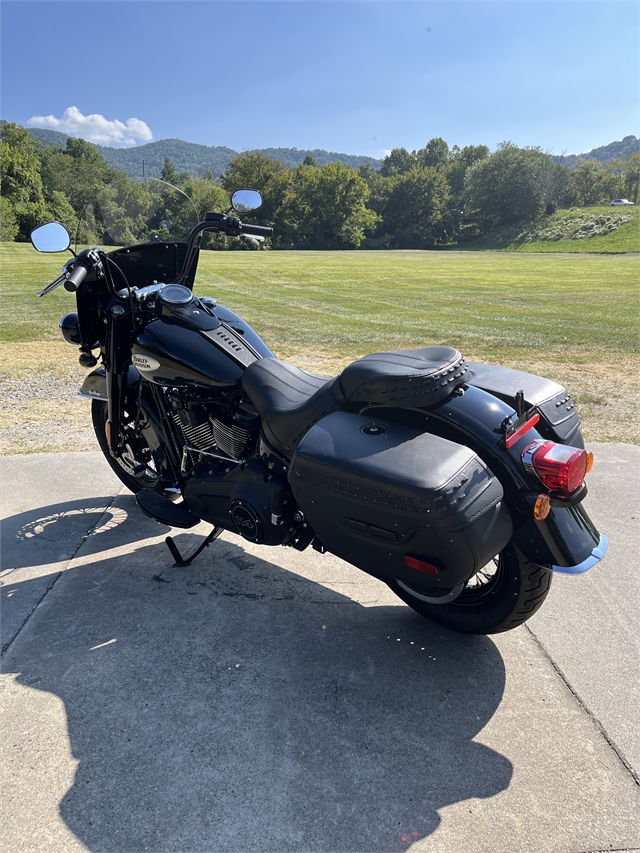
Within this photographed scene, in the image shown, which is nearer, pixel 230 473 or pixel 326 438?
pixel 326 438

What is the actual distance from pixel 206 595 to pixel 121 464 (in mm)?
1276

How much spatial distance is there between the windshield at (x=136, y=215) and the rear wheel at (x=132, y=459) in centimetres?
104

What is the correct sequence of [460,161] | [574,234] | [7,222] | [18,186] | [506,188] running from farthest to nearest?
1. [460,161]
2. [506,188]
3. [574,234]
4. [18,186]
5. [7,222]

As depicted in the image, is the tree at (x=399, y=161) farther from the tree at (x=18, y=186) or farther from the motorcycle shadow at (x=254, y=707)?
the motorcycle shadow at (x=254, y=707)

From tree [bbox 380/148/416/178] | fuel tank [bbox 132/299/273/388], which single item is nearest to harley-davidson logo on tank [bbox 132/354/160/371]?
fuel tank [bbox 132/299/273/388]

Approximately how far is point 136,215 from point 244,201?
2.12 feet

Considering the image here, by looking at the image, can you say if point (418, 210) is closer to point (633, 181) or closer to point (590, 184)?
point (590, 184)

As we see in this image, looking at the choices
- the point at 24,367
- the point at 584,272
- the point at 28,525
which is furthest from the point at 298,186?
the point at 28,525

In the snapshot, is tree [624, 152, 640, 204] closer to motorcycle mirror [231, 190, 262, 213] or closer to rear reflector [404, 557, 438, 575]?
motorcycle mirror [231, 190, 262, 213]

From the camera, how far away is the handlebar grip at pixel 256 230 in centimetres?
331

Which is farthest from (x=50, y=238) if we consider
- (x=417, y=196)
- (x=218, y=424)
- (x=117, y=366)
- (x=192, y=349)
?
(x=417, y=196)

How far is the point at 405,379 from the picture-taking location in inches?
81.4

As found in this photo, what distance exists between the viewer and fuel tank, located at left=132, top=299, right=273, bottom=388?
2754 millimetres

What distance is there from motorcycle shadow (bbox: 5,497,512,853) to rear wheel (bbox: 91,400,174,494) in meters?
0.60
